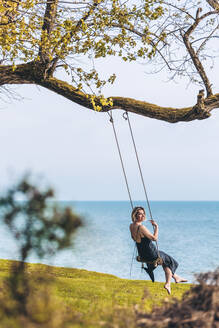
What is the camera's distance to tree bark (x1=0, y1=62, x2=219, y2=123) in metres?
8.95

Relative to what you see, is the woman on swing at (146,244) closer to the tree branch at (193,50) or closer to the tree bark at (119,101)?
the tree bark at (119,101)

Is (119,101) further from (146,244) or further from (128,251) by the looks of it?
(128,251)

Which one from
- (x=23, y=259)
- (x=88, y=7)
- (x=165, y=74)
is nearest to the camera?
(x=23, y=259)

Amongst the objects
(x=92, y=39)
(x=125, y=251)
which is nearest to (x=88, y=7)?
(x=92, y=39)

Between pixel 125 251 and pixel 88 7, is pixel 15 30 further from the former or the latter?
pixel 125 251

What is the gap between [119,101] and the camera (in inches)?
354

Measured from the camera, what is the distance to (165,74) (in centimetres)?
1155

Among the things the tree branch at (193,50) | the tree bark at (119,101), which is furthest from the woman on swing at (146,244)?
the tree branch at (193,50)

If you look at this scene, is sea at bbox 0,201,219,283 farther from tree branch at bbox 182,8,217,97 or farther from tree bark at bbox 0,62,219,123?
tree branch at bbox 182,8,217,97

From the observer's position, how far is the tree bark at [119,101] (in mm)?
8945

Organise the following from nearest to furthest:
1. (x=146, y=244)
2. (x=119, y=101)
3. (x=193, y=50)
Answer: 1. (x=146, y=244)
2. (x=119, y=101)
3. (x=193, y=50)

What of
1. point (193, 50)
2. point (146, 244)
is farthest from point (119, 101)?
point (146, 244)

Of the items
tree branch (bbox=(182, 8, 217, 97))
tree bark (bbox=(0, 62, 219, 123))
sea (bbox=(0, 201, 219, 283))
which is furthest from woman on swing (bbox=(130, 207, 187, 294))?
tree branch (bbox=(182, 8, 217, 97))

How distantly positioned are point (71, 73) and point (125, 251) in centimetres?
3585
